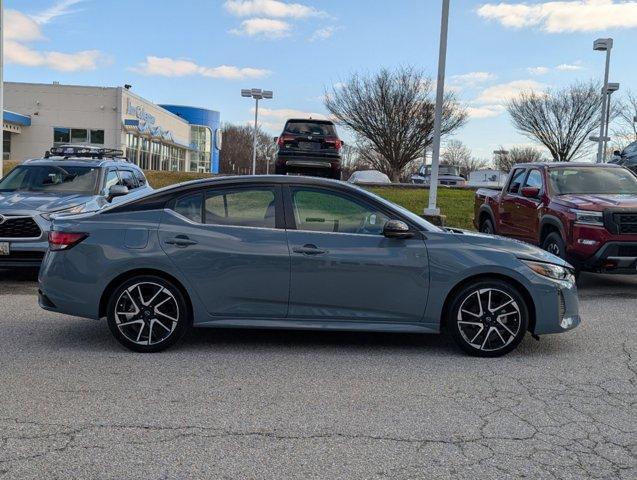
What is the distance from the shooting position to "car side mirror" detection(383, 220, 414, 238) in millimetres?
5406

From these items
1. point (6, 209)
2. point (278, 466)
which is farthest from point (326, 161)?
point (278, 466)

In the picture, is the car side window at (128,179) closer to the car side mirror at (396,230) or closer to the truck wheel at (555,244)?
the car side mirror at (396,230)

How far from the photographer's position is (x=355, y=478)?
3.26 metres

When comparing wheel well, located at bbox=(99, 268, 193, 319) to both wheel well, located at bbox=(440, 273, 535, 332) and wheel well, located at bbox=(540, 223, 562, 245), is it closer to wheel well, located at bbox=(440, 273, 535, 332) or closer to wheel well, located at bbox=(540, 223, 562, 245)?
wheel well, located at bbox=(440, 273, 535, 332)

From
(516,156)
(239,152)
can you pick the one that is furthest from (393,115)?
(239,152)

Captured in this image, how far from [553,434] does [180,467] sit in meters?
2.27

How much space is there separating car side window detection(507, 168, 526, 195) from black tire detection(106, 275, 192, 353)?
724 centimetres

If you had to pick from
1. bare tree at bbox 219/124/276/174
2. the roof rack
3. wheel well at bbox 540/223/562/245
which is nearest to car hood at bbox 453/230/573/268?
wheel well at bbox 540/223/562/245

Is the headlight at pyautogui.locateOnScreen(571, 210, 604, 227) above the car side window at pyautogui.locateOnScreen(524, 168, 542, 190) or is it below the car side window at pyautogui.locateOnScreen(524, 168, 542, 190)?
below

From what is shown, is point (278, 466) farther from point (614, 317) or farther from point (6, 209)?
point (6, 209)

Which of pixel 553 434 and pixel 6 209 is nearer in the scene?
pixel 553 434

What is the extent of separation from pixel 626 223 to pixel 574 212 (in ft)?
2.22

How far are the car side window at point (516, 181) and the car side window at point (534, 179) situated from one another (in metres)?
0.23

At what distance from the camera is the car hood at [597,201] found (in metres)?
8.63
